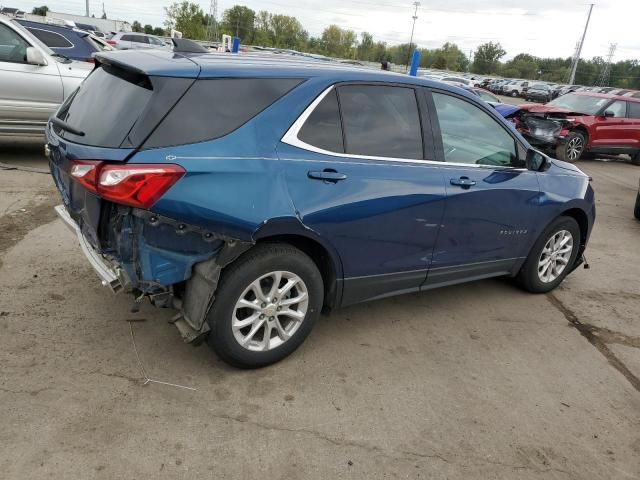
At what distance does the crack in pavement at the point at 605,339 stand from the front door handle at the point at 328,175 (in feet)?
8.08

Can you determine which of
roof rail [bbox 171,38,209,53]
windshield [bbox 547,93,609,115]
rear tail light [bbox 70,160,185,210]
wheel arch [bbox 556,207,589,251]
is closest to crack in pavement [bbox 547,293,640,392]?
wheel arch [bbox 556,207,589,251]

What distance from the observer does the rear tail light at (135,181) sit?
105 inches

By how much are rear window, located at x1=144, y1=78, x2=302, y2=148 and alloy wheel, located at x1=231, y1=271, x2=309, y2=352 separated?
0.88 meters

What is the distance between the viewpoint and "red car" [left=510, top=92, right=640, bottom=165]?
12398mm

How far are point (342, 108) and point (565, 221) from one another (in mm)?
2631

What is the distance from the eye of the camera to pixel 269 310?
319 centimetres

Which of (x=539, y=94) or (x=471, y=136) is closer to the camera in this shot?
(x=471, y=136)

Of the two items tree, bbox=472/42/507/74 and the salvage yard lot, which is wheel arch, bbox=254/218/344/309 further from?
tree, bbox=472/42/507/74

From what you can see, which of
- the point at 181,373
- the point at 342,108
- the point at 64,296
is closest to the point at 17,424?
the point at 181,373

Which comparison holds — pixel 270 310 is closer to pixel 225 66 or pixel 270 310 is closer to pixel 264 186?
pixel 264 186

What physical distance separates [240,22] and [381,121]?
10653 centimetres

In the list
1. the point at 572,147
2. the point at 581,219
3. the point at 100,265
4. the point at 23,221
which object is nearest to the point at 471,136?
the point at 581,219

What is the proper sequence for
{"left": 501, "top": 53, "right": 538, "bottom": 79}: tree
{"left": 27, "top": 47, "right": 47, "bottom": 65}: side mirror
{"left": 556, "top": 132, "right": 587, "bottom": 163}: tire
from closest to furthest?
{"left": 27, "top": 47, "right": 47, "bottom": 65}: side mirror < {"left": 556, "top": 132, "right": 587, "bottom": 163}: tire < {"left": 501, "top": 53, "right": 538, "bottom": 79}: tree

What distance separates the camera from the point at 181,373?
3.21 m
